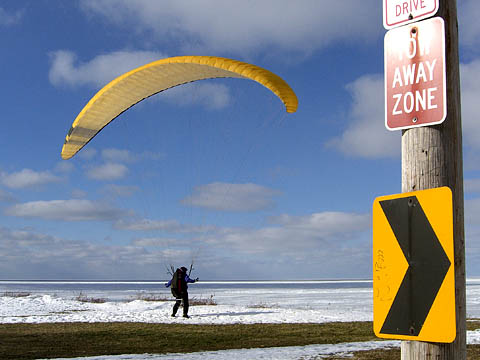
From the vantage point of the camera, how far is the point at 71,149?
1658cm

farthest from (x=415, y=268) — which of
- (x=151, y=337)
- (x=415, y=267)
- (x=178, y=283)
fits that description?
(x=178, y=283)

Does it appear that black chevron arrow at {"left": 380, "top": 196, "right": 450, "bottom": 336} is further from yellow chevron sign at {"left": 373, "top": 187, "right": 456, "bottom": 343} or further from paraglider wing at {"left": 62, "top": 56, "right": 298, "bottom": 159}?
paraglider wing at {"left": 62, "top": 56, "right": 298, "bottom": 159}

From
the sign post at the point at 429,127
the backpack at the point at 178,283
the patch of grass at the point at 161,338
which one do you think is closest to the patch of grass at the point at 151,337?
the patch of grass at the point at 161,338

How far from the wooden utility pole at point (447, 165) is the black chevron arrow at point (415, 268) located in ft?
0.26

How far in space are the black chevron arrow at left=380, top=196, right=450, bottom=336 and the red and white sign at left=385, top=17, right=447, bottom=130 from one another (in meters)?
0.40

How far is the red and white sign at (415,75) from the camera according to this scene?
250cm

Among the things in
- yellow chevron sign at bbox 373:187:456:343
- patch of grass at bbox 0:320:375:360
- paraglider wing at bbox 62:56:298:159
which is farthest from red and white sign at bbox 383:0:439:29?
patch of grass at bbox 0:320:375:360

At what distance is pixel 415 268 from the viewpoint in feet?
8.05

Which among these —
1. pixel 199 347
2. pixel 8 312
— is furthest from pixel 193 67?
pixel 8 312

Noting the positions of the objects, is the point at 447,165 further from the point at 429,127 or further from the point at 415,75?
the point at 415,75

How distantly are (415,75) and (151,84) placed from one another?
12656 mm

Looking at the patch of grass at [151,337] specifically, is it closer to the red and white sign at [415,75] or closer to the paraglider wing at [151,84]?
the paraglider wing at [151,84]

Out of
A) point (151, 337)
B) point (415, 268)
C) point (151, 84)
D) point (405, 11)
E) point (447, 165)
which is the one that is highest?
point (151, 84)

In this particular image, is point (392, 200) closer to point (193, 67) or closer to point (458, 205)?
point (458, 205)
